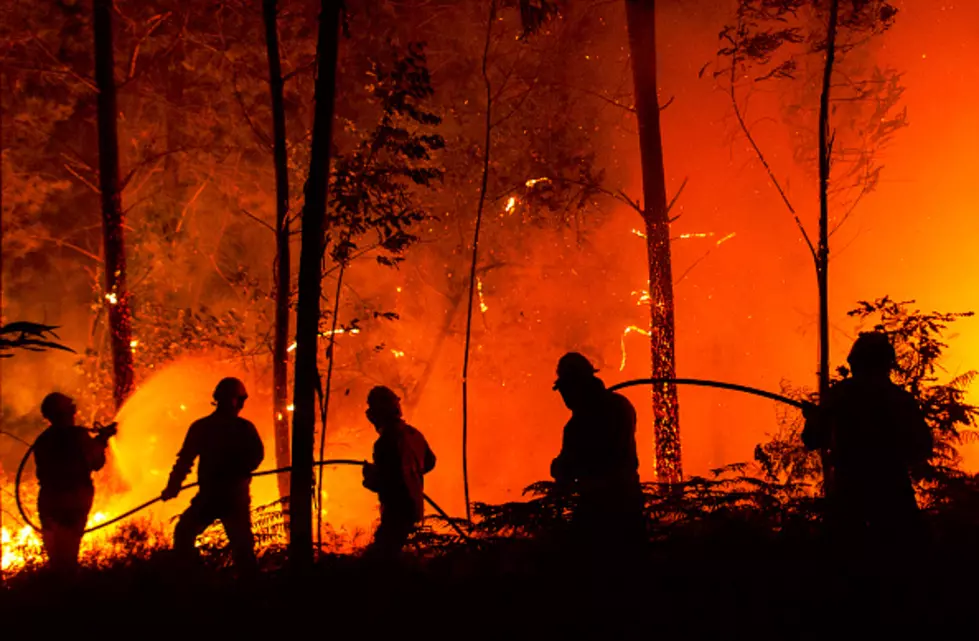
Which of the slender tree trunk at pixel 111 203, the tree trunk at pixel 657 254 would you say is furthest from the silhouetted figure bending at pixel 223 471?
the slender tree trunk at pixel 111 203

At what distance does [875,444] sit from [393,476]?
3.70 m

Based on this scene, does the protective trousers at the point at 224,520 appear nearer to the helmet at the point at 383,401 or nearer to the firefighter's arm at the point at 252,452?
the firefighter's arm at the point at 252,452

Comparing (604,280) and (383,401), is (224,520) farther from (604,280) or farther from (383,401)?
(604,280)

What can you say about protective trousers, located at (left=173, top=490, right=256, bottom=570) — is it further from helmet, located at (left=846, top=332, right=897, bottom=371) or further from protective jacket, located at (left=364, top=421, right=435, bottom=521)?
helmet, located at (left=846, top=332, right=897, bottom=371)

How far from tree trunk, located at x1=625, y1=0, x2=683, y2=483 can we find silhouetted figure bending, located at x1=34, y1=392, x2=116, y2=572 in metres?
7.71

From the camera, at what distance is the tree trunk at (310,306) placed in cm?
570

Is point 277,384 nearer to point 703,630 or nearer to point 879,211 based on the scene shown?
point 703,630

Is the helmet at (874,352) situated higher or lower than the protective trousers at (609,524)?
higher

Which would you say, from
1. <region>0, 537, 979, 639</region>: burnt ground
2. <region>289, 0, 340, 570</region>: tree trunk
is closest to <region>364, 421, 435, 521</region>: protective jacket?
<region>289, 0, 340, 570</region>: tree trunk

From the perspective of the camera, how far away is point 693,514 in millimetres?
5434

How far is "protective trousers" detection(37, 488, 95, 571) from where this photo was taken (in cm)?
789

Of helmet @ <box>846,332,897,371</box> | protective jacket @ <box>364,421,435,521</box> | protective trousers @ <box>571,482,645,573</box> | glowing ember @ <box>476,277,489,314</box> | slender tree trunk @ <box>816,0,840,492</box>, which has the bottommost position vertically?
protective trousers @ <box>571,482,645,573</box>

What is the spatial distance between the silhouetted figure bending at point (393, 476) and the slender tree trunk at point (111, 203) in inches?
345

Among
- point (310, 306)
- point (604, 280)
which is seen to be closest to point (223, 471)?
point (310, 306)
